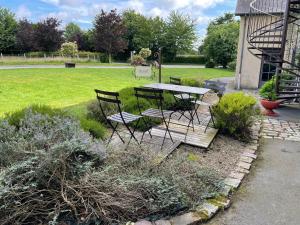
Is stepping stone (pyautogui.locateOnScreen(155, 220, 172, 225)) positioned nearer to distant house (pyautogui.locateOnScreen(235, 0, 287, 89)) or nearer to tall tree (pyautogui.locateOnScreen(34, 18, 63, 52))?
distant house (pyautogui.locateOnScreen(235, 0, 287, 89))

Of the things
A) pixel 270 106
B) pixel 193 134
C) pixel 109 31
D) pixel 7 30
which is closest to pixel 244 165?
pixel 193 134

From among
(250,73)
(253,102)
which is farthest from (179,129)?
(250,73)

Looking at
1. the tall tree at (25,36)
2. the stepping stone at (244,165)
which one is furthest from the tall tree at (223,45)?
the stepping stone at (244,165)

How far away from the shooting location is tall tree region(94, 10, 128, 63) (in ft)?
98.8

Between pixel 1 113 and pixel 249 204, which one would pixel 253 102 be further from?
pixel 1 113

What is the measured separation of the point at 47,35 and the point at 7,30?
7.64 metres

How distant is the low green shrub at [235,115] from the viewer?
5.53m

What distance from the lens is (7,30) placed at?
1361 inches

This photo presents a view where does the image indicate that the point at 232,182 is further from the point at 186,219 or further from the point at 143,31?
the point at 143,31

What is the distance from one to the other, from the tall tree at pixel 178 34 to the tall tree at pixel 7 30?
62.5ft

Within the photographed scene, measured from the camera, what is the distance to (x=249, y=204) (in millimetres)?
3311

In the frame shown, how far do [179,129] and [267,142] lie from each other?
1.75 meters

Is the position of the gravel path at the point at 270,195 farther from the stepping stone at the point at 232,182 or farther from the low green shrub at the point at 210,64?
the low green shrub at the point at 210,64

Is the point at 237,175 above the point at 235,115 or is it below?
below
